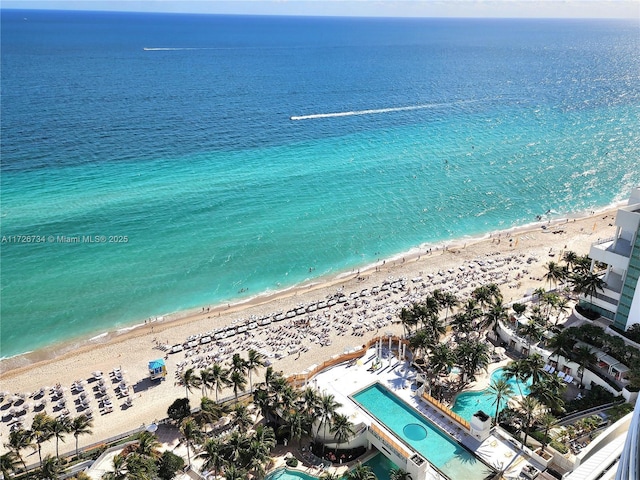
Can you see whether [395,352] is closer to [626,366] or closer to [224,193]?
[626,366]

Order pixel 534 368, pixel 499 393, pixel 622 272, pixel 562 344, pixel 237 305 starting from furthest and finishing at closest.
Answer: pixel 237 305, pixel 622 272, pixel 562 344, pixel 534 368, pixel 499 393

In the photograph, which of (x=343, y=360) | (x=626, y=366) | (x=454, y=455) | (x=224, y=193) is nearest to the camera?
(x=454, y=455)

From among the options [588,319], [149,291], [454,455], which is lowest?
[149,291]

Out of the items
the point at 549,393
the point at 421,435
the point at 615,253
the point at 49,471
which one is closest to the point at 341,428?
the point at 421,435

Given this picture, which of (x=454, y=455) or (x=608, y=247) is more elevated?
(x=608, y=247)

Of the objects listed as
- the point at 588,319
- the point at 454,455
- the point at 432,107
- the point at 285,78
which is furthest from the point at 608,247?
the point at 285,78

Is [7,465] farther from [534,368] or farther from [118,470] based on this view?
[534,368]

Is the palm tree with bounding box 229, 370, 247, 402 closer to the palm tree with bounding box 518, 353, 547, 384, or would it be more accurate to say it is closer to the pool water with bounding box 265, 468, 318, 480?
the pool water with bounding box 265, 468, 318, 480
